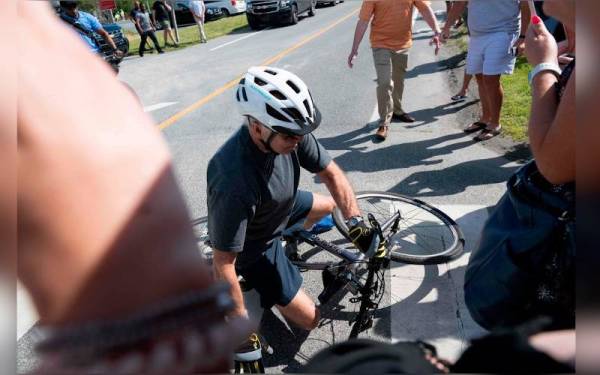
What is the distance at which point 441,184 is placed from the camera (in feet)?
14.7

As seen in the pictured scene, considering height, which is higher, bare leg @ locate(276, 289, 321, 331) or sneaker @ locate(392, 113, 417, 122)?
bare leg @ locate(276, 289, 321, 331)

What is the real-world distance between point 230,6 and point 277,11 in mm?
2450

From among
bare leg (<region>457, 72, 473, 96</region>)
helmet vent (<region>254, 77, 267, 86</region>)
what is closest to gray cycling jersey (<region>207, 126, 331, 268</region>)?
helmet vent (<region>254, 77, 267, 86</region>)

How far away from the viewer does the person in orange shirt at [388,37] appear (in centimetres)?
541

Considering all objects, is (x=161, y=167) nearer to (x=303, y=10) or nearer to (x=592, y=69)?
(x=592, y=69)

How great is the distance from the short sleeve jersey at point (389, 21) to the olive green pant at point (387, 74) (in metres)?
0.09

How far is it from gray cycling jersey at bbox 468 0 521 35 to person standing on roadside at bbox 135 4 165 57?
6.33 metres

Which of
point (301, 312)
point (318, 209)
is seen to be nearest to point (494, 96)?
point (318, 209)

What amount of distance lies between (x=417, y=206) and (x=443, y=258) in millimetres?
622

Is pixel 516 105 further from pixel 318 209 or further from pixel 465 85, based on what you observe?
pixel 318 209

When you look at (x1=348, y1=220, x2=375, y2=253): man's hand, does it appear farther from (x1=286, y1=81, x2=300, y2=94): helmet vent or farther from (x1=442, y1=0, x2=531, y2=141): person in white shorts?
(x1=442, y1=0, x2=531, y2=141): person in white shorts

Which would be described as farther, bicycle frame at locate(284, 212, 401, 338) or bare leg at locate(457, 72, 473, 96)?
bare leg at locate(457, 72, 473, 96)

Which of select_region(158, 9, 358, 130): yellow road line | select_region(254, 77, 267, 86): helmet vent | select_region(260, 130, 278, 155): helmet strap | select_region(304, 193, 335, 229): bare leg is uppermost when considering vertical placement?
select_region(254, 77, 267, 86): helmet vent

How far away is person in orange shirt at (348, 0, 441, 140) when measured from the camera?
541 cm
